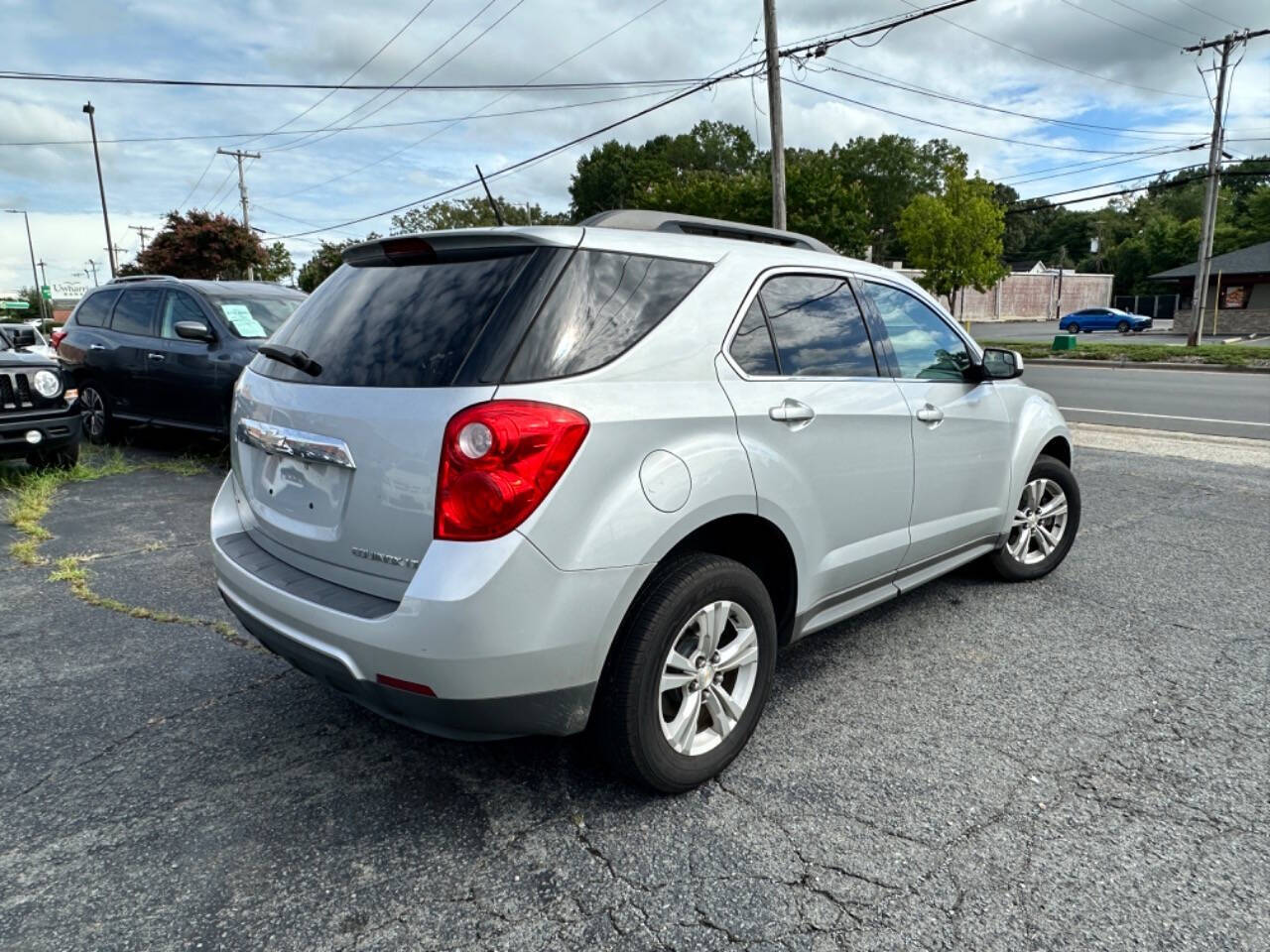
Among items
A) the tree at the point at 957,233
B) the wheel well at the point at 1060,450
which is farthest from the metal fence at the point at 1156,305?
the wheel well at the point at 1060,450

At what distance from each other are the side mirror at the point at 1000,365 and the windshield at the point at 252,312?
6.21m

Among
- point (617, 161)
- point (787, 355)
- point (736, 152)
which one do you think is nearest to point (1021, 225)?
point (736, 152)

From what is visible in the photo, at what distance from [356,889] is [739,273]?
2.17 m

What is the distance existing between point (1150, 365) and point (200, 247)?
115 feet

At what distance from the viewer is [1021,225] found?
101m

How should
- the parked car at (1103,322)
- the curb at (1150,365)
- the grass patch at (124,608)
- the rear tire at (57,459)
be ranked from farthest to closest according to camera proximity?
the parked car at (1103,322) → the curb at (1150,365) → the rear tire at (57,459) → the grass patch at (124,608)

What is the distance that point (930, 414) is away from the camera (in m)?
3.52

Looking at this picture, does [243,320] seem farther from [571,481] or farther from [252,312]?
[571,481]

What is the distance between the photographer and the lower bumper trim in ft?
7.22

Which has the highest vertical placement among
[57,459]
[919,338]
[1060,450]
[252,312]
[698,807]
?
[252,312]

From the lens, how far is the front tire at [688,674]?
93.7 inches

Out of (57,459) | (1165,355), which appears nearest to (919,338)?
(57,459)

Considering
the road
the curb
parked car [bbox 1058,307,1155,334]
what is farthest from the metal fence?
the road

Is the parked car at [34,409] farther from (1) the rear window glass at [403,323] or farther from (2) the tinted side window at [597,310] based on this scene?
(2) the tinted side window at [597,310]
